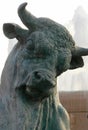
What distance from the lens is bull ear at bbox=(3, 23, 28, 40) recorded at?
10.7 ft

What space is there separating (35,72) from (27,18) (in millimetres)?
339

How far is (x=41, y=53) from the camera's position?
3119 mm

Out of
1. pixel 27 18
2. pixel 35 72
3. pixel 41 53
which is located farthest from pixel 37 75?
pixel 27 18

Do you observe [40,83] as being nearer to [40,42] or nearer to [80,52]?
[40,42]

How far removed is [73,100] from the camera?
35.4 ft

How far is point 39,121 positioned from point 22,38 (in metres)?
0.47

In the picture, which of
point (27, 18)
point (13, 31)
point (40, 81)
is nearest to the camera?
point (40, 81)

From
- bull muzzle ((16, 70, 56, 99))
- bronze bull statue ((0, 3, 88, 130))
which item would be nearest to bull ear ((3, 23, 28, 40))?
bronze bull statue ((0, 3, 88, 130))

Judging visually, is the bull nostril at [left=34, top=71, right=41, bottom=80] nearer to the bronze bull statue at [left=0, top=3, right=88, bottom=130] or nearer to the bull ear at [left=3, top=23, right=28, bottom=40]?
the bronze bull statue at [left=0, top=3, right=88, bottom=130]

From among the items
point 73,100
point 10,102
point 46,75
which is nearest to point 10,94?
point 10,102

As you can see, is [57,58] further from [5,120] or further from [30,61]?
[5,120]

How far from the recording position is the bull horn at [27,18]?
3.22 m

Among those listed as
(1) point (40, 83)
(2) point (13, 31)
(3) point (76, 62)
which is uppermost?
(2) point (13, 31)

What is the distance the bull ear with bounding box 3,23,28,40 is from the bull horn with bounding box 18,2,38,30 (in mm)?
47
